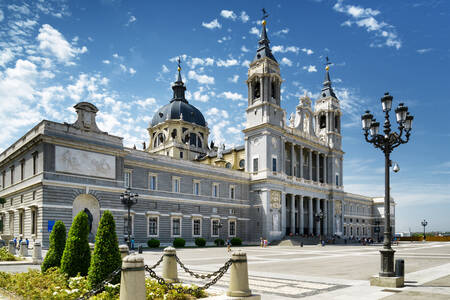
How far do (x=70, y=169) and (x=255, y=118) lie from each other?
30.3m

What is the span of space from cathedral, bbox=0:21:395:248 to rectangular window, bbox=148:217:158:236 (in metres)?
0.11

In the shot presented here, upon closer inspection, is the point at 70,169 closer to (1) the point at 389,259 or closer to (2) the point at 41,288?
(2) the point at 41,288

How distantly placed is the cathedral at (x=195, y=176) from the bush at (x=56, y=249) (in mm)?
13326

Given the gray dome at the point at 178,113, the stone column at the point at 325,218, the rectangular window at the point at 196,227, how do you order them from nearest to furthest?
1. the rectangular window at the point at 196,227
2. the stone column at the point at 325,218
3. the gray dome at the point at 178,113

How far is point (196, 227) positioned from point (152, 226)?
6888 millimetres

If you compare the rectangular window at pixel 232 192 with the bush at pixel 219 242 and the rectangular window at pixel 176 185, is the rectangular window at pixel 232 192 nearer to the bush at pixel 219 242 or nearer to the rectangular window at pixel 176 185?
the bush at pixel 219 242

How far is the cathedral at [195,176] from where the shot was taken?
34.3 m

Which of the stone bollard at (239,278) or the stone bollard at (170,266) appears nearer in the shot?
the stone bollard at (239,278)

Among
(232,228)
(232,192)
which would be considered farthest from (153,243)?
(232,192)

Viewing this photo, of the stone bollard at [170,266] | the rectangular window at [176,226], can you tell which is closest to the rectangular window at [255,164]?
the rectangular window at [176,226]

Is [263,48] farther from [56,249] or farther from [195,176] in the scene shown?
[56,249]

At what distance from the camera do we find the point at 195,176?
49281 mm

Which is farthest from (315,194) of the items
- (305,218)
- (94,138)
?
(94,138)

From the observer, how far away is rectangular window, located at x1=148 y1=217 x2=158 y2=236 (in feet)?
143
